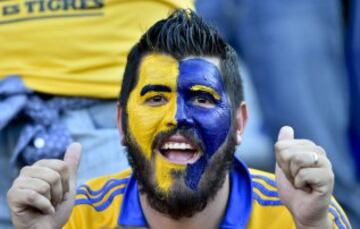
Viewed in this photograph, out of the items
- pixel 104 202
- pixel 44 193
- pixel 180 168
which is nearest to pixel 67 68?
pixel 104 202

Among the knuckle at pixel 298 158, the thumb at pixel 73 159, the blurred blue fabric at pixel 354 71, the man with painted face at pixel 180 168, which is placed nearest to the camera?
the knuckle at pixel 298 158

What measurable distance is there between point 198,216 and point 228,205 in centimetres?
14

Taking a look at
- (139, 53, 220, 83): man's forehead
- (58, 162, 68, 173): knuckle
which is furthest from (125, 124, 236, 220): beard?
(58, 162, 68, 173): knuckle

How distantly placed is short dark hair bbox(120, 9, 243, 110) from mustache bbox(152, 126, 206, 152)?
0.23 meters

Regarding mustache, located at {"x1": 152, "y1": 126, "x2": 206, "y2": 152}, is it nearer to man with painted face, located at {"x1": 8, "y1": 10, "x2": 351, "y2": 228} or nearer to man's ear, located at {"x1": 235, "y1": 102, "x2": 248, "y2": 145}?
man with painted face, located at {"x1": 8, "y1": 10, "x2": 351, "y2": 228}

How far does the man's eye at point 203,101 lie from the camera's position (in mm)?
3904

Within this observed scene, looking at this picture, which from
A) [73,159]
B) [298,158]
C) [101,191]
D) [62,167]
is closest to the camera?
[298,158]

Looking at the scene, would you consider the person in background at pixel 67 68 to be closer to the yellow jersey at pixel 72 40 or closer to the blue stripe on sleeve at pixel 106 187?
the yellow jersey at pixel 72 40

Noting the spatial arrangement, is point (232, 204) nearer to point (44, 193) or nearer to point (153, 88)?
point (153, 88)

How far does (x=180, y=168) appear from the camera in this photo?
3820 mm

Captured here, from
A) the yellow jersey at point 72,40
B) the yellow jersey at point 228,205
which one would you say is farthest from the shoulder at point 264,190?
the yellow jersey at point 72,40

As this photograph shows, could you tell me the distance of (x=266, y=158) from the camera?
211 inches

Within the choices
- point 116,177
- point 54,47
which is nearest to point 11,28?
point 54,47

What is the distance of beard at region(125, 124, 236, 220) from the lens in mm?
3834
